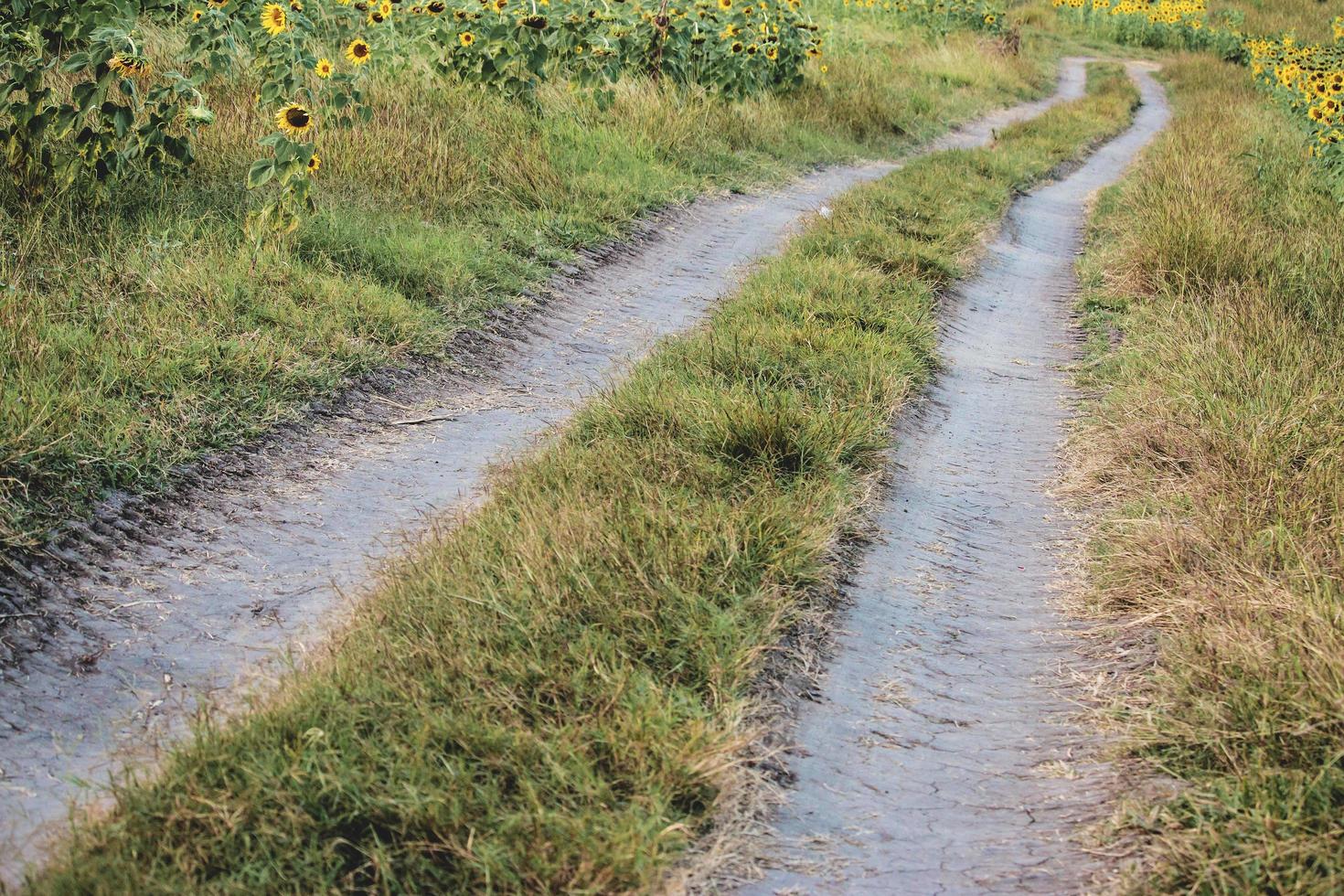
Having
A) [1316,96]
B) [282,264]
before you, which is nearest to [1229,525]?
[282,264]

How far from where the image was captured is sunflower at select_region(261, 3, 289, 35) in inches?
229

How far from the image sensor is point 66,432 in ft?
12.6

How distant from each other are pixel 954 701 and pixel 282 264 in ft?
12.6

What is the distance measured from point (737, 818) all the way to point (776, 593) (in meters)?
0.88

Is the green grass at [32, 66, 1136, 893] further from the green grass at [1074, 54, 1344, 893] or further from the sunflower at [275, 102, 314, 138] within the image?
the sunflower at [275, 102, 314, 138]

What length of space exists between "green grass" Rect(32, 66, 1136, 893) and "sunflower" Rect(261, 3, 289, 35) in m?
2.84

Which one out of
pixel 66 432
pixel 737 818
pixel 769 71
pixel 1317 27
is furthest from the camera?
pixel 1317 27

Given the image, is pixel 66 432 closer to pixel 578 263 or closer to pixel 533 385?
pixel 533 385

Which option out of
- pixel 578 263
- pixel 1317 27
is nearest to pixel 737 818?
pixel 578 263

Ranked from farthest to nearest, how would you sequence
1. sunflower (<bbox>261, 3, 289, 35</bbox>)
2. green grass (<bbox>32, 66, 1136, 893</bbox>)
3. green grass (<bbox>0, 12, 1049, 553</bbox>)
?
1. sunflower (<bbox>261, 3, 289, 35</bbox>)
2. green grass (<bbox>0, 12, 1049, 553</bbox>)
3. green grass (<bbox>32, 66, 1136, 893</bbox>)

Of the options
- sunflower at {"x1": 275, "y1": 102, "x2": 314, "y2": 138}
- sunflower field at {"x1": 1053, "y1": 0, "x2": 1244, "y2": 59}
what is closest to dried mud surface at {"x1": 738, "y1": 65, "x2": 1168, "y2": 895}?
sunflower at {"x1": 275, "y1": 102, "x2": 314, "y2": 138}

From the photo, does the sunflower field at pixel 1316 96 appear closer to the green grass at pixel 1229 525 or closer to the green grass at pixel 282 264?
the green grass at pixel 1229 525

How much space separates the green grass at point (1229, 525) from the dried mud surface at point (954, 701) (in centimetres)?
21

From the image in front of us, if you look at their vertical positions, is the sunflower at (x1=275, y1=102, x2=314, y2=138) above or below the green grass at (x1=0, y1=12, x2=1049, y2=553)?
above
